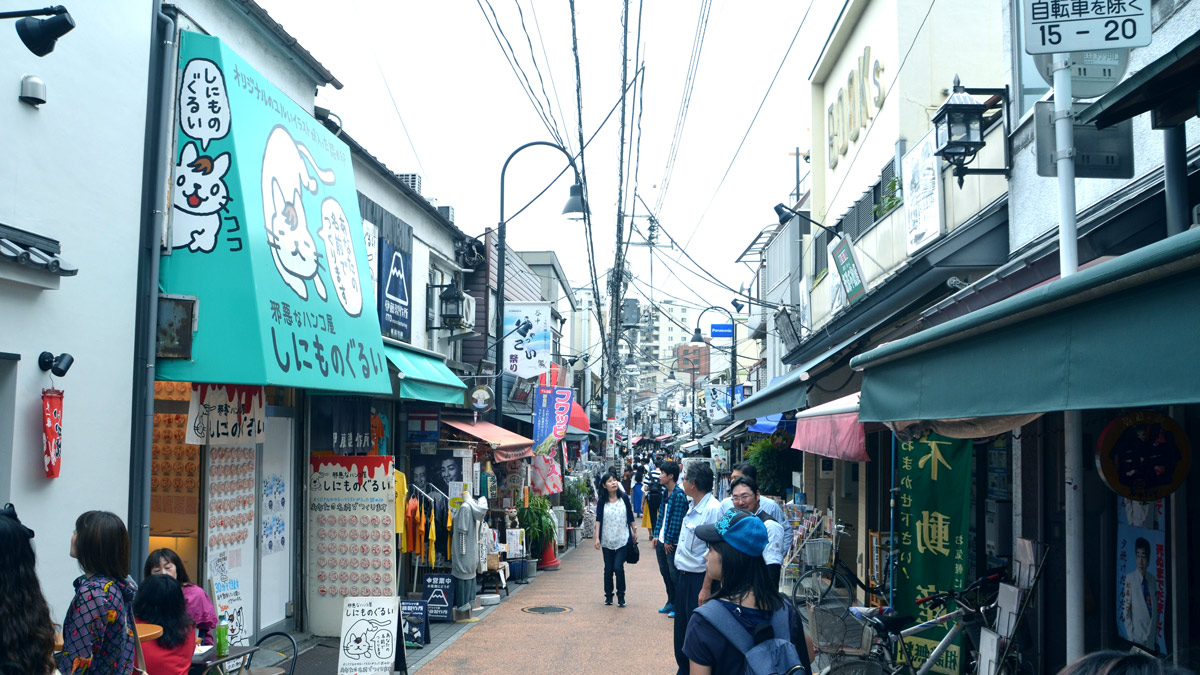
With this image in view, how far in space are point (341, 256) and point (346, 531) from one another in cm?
326

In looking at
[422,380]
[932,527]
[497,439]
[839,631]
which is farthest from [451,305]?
[932,527]

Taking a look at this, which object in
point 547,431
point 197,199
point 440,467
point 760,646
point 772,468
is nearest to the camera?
point 760,646

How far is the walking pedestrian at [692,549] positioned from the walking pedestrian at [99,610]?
14.2ft

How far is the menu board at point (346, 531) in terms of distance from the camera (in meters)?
10.8

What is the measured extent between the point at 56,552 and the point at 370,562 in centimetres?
471

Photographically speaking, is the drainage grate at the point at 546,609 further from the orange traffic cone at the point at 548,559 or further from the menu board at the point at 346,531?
the orange traffic cone at the point at 548,559

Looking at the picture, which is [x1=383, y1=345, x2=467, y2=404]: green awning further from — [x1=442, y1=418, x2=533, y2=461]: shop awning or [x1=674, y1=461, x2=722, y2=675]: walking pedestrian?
[x1=674, y1=461, x2=722, y2=675]: walking pedestrian

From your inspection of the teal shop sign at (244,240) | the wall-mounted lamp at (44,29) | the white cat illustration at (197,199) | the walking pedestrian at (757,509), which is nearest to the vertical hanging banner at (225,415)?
the teal shop sign at (244,240)

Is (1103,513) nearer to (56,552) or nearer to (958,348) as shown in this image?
(958,348)

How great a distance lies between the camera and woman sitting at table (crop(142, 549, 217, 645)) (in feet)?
22.5

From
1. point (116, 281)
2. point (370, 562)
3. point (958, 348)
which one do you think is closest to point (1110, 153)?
point (958, 348)

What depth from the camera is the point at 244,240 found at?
8023 mm

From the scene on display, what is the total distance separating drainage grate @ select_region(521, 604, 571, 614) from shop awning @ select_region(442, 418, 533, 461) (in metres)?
3.43

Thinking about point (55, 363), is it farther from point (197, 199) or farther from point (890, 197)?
point (890, 197)
